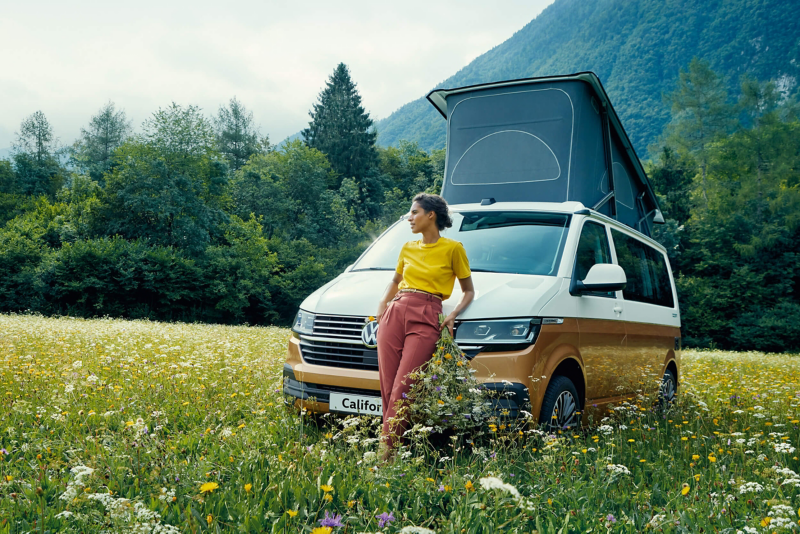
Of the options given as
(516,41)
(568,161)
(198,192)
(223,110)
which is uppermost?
(516,41)

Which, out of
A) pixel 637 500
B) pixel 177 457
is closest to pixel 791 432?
pixel 637 500

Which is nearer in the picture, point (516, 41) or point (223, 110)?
point (223, 110)

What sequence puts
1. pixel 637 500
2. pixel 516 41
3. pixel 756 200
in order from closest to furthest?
pixel 637 500 → pixel 756 200 → pixel 516 41

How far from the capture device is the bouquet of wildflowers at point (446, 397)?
3.71 metres

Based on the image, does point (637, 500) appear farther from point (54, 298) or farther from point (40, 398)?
point (54, 298)

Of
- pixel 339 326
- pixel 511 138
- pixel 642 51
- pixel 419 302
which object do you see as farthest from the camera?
pixel 642 51

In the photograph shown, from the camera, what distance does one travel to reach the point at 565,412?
4547 millimetres

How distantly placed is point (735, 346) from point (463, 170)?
122 ft

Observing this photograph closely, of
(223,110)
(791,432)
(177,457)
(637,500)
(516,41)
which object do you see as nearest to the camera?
(637,500)

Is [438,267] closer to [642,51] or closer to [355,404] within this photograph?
[355,404]

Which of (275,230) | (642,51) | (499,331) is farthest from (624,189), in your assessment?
(642,51)

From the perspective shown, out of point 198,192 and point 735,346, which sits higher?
point 198,192

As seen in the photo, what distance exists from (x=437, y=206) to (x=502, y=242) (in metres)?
1.26

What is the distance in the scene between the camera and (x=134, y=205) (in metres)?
36.8
